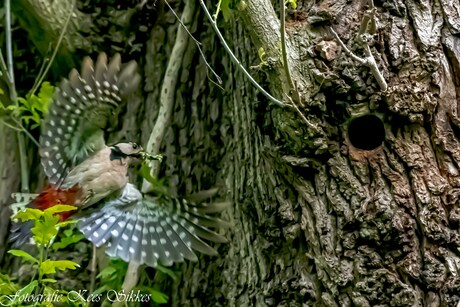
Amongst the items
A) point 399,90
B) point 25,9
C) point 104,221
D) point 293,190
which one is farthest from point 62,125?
point 399,90

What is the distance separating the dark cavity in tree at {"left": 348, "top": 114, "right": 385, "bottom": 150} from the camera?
2102 millimetres

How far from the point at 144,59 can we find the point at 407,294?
4.82 ft

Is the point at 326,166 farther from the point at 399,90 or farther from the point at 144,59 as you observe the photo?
the point at 144,59

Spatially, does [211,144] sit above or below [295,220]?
above

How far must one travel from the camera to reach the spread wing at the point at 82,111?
2543 mm

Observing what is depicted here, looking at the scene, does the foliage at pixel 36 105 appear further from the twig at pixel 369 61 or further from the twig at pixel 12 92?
the twig at pixel 369 61

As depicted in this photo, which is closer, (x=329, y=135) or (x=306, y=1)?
(x=329, y=135)

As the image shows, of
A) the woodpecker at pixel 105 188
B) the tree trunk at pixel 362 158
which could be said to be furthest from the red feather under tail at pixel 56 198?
the tree trunk at pixel 362 158

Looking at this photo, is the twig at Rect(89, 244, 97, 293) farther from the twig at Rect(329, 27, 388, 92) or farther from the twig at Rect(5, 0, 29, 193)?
the twig at Rect(329, 27, 388, 92)

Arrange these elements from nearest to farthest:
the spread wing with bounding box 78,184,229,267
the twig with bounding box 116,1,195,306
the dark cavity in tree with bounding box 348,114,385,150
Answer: the dark cavity in tree with bounding box 348,114,385,150 < the spread wing with bounding box 78,184,229,267 < the twig with bounding box 116,1,195,306

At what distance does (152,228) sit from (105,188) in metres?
0.23

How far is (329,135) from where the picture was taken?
6.82 ft

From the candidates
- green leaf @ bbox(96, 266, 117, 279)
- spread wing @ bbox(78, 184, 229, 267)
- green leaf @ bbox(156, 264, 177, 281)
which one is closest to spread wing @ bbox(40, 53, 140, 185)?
spread wing @ bbox(78, 184, 229, 267)

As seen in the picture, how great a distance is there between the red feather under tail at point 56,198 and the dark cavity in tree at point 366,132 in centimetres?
104
